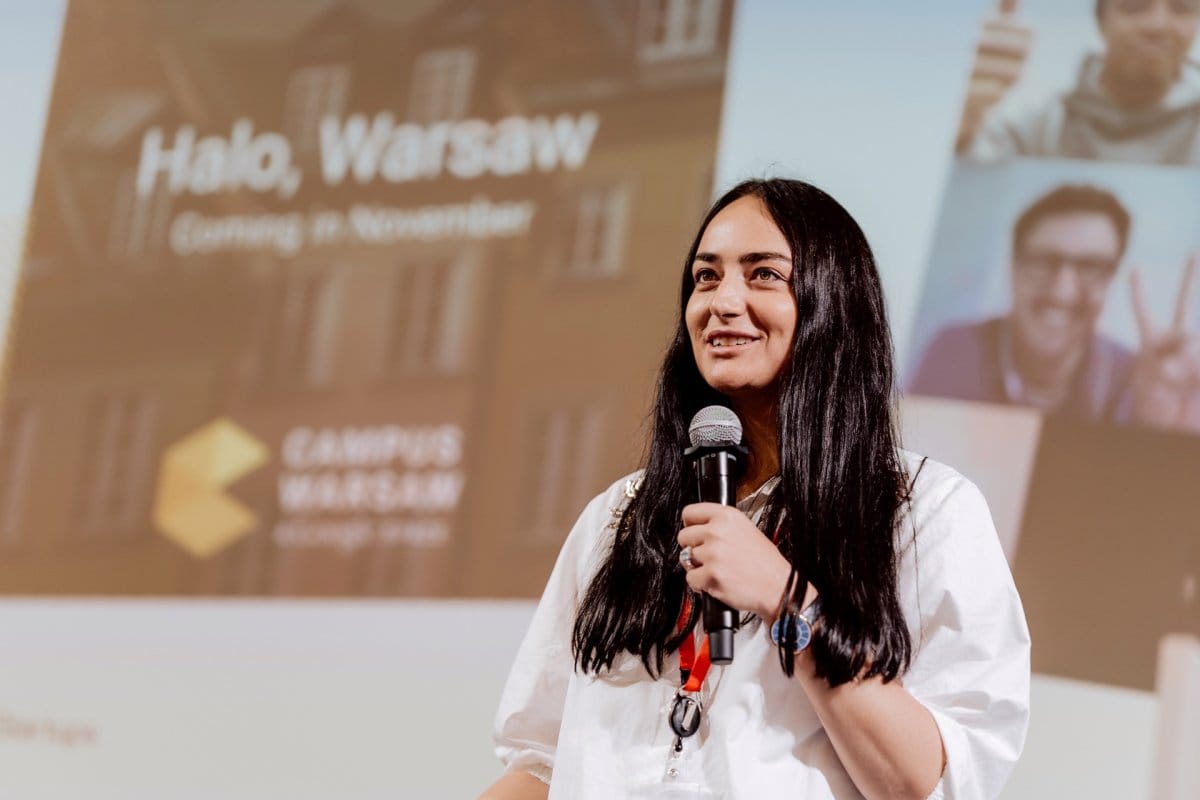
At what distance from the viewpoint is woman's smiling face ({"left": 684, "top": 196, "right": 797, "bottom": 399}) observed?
1.51 meters

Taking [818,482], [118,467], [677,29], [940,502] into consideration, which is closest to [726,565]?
[818,482]

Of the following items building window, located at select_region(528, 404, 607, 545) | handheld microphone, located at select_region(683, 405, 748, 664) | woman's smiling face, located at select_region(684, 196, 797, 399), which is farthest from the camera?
building window, located at select_region(528, 404, 607, 545)

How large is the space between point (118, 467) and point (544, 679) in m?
1.85

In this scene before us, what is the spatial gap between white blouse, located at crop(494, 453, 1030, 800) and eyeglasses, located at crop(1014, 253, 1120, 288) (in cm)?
105

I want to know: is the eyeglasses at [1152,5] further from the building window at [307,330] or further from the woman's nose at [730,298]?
the building window at [307,330]

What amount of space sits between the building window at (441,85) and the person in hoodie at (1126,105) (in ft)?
3.90

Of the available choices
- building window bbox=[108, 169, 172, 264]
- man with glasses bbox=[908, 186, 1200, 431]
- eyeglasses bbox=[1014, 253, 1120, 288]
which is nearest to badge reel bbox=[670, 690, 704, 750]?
man with glasses bbox=[908, 186, 1200, 431]

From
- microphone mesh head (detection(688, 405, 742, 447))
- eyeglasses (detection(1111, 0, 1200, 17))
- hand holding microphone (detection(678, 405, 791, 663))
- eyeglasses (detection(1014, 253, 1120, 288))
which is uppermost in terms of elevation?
eyeglasses (detection(1111, 0, 1200, 17))

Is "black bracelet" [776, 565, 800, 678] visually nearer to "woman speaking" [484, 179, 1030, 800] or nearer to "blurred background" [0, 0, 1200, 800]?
"woman speaking" [484, 179, 1030, 800]

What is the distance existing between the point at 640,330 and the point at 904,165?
0.62m

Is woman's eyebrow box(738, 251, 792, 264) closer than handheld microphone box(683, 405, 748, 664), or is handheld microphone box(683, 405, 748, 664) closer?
handheld microphone box(683, 405, 748, 664)

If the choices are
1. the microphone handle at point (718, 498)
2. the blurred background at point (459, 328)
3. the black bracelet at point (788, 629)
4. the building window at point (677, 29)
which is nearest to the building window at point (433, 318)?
the blurred background at point (459, 328)

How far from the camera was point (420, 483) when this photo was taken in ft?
9.62

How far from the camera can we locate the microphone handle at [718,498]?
1.28m
